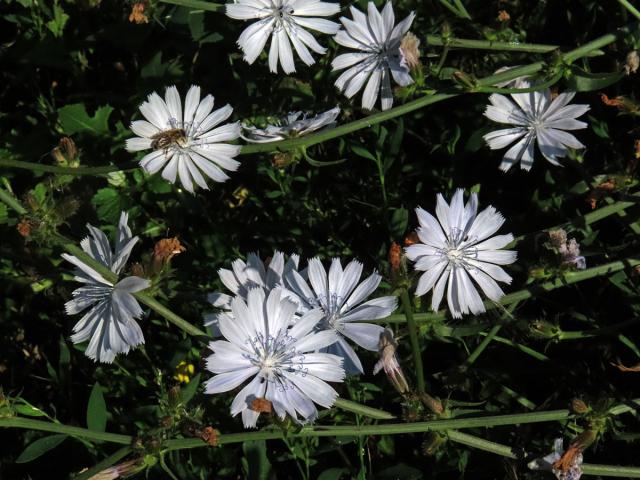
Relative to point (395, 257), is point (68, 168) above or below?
above

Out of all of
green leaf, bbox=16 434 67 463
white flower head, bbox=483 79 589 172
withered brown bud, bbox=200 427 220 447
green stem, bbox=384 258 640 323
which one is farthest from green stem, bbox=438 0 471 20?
green leaf, bbox=16 434 67 463

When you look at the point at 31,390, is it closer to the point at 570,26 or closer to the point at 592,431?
the point at 592,431

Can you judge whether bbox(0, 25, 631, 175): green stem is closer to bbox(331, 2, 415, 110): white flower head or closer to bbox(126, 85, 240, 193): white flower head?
bbox(126, 85, 240, 193): white flower head

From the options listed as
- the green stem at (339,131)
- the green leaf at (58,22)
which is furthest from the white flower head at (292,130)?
the green leaf at (58,22)

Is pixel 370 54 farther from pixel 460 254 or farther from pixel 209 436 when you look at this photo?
pixel 209 436

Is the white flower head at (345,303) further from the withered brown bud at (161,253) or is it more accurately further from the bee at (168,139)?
the bee at (168,139)

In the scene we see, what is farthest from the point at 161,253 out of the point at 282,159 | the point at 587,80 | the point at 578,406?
the point at 587,80

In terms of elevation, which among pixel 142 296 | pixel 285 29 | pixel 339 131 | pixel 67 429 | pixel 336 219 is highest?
pixel 285 29
